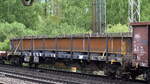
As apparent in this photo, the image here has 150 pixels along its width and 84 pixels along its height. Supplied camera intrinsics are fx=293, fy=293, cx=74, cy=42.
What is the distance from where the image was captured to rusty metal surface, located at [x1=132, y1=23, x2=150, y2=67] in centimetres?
1254

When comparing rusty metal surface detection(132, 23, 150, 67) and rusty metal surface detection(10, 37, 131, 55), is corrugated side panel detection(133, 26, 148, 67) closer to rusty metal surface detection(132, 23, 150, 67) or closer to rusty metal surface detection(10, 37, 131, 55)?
rusty metal surface detection(132, 23, 150, 67)

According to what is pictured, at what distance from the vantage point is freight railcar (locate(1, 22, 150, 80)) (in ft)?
42.2

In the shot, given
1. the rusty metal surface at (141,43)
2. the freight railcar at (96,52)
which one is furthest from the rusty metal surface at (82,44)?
the rusty metal surface at (141,43)

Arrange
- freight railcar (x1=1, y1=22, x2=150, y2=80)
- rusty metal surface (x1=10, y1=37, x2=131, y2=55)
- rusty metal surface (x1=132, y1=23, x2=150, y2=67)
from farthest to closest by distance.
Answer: rusty metal surface (x1=10, y1=37, x2=131, y2=55) → freight railcar (x1=1, y1=22, x2=150, y2=80) → rusty metal surface (x1=132, y1=23, x2=150, y2=67)

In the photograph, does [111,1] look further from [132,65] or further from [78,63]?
[132,65]

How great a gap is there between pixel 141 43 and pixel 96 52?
145 inches

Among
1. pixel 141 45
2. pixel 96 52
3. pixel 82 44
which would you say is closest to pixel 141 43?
pixel 141 45

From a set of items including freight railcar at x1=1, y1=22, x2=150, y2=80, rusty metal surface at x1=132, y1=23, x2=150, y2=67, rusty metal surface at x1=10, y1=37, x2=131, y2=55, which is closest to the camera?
rusty metal surface at x1=132, y1=23, x2=150, y2=67

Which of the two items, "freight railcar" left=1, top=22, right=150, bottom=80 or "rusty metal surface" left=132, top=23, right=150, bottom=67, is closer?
"rusty metal surface" left=132, top=23, right=150, bottom=67

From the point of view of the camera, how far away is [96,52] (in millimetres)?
16000

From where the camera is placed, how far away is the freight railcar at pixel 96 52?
42.2 ft

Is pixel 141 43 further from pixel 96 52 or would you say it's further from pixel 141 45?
pixel 96 52

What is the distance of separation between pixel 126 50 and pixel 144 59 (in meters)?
1.81

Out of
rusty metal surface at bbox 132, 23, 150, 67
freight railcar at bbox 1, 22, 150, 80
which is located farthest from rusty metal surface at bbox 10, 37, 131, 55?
rusty metal surface at bbox 132, 23, 150, 67
